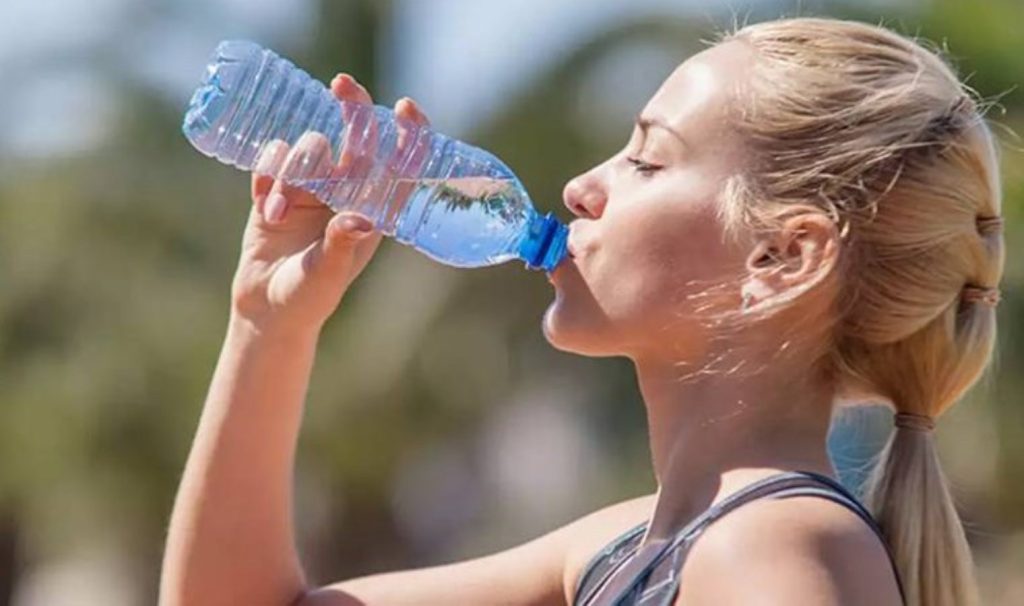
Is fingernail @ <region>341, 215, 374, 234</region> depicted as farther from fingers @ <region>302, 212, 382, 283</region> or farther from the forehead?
the forehead

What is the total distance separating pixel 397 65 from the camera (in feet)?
51.6

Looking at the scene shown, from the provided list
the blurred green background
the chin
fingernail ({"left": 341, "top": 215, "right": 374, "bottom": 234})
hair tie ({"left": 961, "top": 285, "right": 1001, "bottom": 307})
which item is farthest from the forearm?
the blurred green background

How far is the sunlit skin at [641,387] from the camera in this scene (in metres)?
2.60

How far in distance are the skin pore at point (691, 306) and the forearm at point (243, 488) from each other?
0.49m

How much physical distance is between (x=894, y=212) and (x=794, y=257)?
0.44 feet

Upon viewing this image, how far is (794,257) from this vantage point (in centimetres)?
282

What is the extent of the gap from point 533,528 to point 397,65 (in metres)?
3.61

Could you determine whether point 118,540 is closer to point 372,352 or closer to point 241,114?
point 372,352

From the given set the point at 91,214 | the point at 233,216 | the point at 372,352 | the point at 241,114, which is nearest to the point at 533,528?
the point at 372,352

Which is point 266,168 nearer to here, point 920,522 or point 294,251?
point 294,251

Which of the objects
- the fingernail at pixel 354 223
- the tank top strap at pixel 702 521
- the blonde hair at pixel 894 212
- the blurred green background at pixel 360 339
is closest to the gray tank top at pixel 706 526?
the tank top strap at pixel 702 521

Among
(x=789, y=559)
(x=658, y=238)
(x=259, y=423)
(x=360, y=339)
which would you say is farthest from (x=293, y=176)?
(x=360, y=339)

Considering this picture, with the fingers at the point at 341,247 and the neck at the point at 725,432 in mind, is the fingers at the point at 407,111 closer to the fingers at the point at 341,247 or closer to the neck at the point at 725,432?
the fingers at the point at 341,247

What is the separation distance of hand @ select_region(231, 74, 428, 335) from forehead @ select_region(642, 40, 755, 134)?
0.42m
